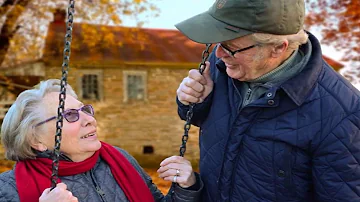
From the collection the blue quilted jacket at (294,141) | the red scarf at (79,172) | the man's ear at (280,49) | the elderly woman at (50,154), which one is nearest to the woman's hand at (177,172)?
the elderly woman at (50,154)

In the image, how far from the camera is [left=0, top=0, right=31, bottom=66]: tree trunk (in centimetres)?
972

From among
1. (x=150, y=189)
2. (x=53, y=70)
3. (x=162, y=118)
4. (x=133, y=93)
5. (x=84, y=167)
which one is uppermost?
(x=84, y=167)

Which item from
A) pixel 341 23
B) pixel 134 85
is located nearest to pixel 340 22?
pixel 341 23

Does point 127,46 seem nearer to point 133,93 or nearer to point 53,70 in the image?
→ point 133,93

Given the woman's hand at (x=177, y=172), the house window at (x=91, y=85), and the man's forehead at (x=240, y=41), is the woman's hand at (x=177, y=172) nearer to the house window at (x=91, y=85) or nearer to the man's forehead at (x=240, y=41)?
the man's forehead at (x=240, y=41)

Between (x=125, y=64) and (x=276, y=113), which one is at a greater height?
(x=276, y=113)

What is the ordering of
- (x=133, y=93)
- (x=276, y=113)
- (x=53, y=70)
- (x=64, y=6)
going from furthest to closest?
(x=133, y=93)
(x=53, y=70)
(x=64, y=6)
(x=276, y=113)

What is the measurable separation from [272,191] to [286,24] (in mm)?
761

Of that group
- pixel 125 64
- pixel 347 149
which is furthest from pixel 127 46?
pixel 347 149

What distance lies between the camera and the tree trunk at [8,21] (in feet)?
31.9

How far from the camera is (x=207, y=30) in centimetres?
161

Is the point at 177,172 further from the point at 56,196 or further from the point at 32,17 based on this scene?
the point at 32,17

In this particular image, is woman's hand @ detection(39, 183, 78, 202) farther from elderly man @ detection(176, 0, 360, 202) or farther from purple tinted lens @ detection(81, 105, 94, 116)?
elderly man @ detection(176, 0, 360, 202)

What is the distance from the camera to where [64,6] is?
1082 centimetres
